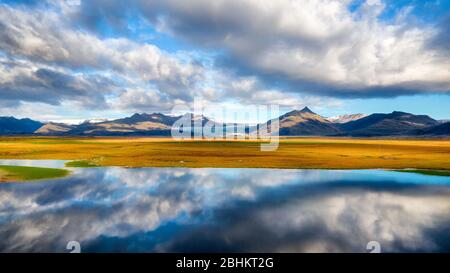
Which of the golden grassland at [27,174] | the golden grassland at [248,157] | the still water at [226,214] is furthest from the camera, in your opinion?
the golden grassland at [248,157]

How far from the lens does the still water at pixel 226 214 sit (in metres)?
20.3

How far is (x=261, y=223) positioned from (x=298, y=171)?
3185 cm

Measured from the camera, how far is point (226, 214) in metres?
26.9

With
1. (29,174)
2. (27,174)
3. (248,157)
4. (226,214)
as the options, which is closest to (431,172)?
(248,157)

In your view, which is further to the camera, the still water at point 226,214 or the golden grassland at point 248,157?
the golden grassland at point 248,157

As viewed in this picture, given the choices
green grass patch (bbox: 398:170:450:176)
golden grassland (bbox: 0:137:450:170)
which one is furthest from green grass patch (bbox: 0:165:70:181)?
green grass patch (bbox: 398:170:450:176)

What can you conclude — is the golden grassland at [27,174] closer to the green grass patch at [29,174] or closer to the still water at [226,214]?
the green grass patch at [29,174]

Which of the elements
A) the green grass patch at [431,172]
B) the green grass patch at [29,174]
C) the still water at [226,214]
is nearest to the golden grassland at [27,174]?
the green grass patch at [29,174]

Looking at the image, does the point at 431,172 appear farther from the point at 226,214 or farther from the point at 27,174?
the point at 27,174

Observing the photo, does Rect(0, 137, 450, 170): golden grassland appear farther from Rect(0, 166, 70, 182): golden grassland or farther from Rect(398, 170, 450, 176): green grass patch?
Rect(0, 166, 70, 182): golden grassland
